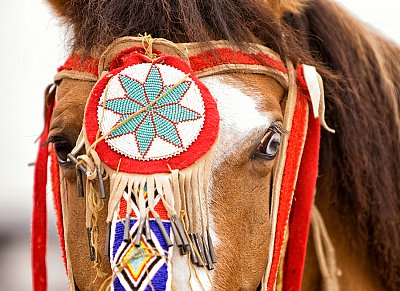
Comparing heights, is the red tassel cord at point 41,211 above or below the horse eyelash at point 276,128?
below

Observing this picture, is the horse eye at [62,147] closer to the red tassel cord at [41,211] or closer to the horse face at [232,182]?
the horse face at [232,182]

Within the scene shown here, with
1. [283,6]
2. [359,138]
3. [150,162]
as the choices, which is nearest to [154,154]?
[150,162]

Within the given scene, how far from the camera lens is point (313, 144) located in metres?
2.26

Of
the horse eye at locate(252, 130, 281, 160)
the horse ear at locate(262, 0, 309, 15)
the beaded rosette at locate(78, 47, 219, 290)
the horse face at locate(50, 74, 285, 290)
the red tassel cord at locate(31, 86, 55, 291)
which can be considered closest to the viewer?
the beaded rosette at locate(78, 47, 219, 290)

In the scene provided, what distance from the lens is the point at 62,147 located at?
205 cm

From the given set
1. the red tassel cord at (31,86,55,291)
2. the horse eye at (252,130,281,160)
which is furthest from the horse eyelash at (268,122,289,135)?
the red tassel cord at (31,86,55,291)

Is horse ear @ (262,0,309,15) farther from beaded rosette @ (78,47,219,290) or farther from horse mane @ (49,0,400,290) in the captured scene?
beaded rosette @ (78,47,219,290)

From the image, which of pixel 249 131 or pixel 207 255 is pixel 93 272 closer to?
pixel 207 255

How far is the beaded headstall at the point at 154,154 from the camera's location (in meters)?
1.70

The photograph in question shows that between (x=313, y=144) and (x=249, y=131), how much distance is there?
407 millimetres

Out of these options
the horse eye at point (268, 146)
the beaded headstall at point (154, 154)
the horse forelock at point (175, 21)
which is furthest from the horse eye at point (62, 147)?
the horse eye at point (268, 146)

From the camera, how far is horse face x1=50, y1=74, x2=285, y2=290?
6.11ft

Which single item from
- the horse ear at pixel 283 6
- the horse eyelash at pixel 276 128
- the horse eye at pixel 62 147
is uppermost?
the horse ear at pixel 283 6

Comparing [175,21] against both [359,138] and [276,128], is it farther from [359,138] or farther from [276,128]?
[359,138]
